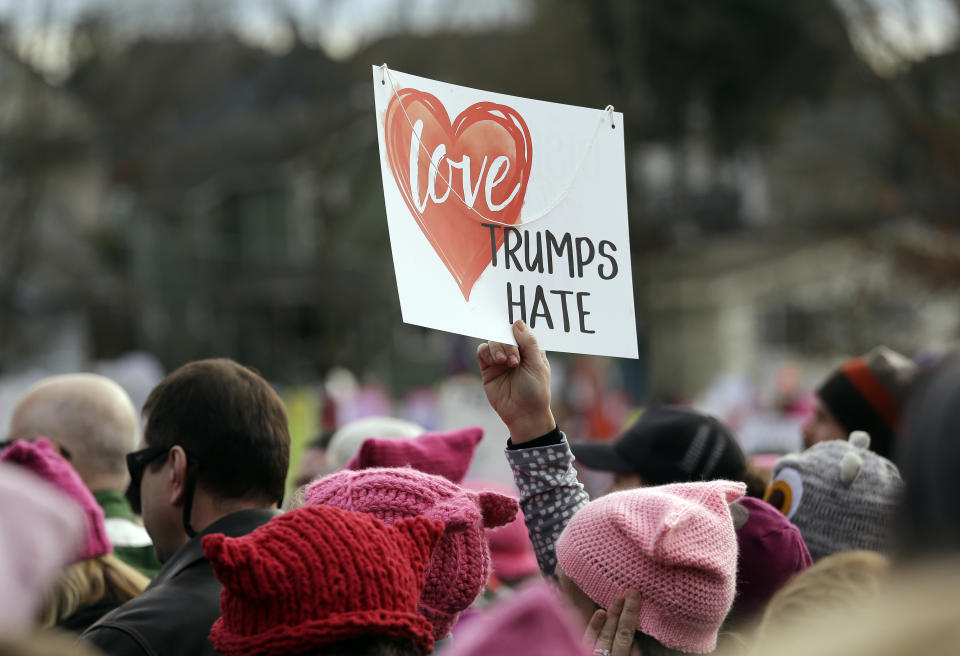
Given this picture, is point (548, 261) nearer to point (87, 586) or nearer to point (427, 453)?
point (427, 453)

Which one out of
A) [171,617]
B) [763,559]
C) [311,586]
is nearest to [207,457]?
[171,617]

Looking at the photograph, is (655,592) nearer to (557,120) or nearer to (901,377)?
(557,120)

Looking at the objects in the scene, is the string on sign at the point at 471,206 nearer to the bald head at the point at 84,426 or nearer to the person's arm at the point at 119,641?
the person's arm at the point at 119,641

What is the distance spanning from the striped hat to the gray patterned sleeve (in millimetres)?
1777

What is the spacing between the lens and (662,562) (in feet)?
8.14

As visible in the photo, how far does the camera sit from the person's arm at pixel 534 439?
2.84 meters

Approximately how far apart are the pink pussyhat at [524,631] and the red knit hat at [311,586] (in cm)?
67

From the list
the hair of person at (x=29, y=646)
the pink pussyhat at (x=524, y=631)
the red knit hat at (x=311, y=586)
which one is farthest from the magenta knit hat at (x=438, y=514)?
the hair of person at (x=29, y=646)

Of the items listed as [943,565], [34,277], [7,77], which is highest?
[7,77]

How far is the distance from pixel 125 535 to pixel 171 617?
1423mm

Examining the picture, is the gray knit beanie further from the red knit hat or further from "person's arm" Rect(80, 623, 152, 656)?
"person's arm" Rect(80, 623, 152, 656)

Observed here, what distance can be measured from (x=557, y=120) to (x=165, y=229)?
33169mm

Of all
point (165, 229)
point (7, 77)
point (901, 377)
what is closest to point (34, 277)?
point (165, 229)

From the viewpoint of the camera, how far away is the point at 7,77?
2097 centimetres
